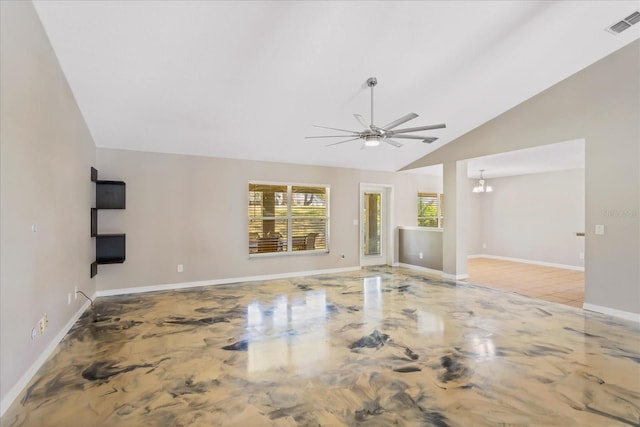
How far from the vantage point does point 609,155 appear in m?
4.20

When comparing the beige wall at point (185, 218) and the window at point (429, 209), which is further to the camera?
the window at point (429, 209)

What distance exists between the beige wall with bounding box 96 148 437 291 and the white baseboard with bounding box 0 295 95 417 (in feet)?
5.24

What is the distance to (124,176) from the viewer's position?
5.24 m

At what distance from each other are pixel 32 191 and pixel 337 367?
2983mm

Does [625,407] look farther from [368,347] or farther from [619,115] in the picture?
[619,115]

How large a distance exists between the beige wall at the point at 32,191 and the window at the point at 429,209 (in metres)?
7.49

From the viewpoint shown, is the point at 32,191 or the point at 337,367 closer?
the point at 32,191

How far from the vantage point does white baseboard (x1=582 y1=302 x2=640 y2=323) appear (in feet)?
13.0

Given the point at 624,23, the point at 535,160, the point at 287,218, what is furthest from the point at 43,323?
the point at 535,160

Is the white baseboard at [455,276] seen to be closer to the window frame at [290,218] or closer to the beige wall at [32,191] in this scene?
the window frame at [290,218]

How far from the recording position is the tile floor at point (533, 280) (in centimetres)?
518

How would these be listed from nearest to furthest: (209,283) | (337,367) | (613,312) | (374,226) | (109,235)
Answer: (337,367)
(613,312)
(109,235)
(209,283)
(374,226)

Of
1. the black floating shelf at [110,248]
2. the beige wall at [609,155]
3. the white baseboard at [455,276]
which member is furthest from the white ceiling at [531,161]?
the black floating shelf at [110,248]

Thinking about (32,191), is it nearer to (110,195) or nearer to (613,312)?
(110,195)
